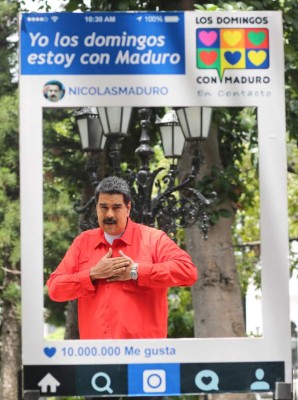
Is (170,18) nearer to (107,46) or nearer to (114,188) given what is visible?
(107,46)

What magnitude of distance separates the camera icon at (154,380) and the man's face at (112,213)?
1.72ft

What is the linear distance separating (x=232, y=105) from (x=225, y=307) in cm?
715

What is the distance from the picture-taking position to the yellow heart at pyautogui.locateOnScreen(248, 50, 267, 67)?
4.79 meters

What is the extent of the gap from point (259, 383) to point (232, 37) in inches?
49.5

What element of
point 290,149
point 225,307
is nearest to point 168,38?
point 225,307

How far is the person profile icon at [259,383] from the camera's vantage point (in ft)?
15.6

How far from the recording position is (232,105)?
189 inches

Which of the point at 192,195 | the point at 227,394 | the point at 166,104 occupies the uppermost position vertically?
the point at 192,195

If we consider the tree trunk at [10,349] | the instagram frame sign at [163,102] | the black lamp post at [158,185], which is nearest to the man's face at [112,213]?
the instagram frame sign at [163,102]

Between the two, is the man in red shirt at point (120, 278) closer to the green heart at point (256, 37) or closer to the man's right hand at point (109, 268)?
the man's right hand at point (109, 268)

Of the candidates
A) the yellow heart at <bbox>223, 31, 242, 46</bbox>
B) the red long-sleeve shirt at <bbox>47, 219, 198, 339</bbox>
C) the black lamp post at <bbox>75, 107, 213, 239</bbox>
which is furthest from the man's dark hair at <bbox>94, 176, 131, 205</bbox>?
the black lamp post at <bbox>75, 107, 213, 239</bbox>

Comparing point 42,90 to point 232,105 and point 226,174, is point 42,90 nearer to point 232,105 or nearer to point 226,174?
point 232,105

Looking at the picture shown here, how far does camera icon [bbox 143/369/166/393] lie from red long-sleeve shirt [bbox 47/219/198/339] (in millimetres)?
132

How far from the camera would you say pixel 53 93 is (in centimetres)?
475
